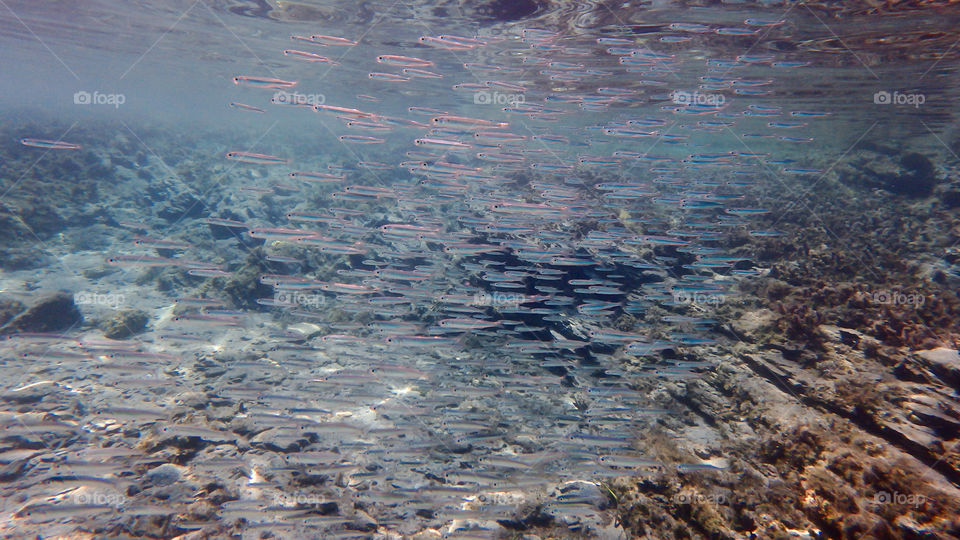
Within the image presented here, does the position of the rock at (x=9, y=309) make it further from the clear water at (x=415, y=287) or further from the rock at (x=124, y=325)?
the rock at (x=124, y=325)

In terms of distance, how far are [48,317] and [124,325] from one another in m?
1.83

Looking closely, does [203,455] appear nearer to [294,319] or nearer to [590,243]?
[294,319]

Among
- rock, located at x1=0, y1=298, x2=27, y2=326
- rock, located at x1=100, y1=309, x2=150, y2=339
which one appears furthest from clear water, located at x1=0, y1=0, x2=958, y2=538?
rock, located at x1=0, y1=298, x2=27, y2=326

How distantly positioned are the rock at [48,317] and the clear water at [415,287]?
169 mm

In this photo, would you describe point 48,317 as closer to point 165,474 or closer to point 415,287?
point 165,474

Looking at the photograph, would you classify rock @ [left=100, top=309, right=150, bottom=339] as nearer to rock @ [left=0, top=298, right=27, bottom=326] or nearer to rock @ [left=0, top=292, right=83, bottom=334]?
rock @ [left=0, top=292, right=83, bottom=334]

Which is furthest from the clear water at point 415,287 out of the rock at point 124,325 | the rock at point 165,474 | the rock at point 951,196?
the rock at point 951,196

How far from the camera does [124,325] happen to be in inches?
423

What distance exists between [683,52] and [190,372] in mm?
23792

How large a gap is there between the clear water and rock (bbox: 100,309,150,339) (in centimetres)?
15

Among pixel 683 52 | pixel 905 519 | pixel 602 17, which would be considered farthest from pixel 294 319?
pixel 683 52

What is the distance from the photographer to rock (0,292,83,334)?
10.1 meters

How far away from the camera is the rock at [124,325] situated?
10.6 m

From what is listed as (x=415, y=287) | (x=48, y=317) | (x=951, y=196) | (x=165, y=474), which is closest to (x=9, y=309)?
(x=48, y=317)
